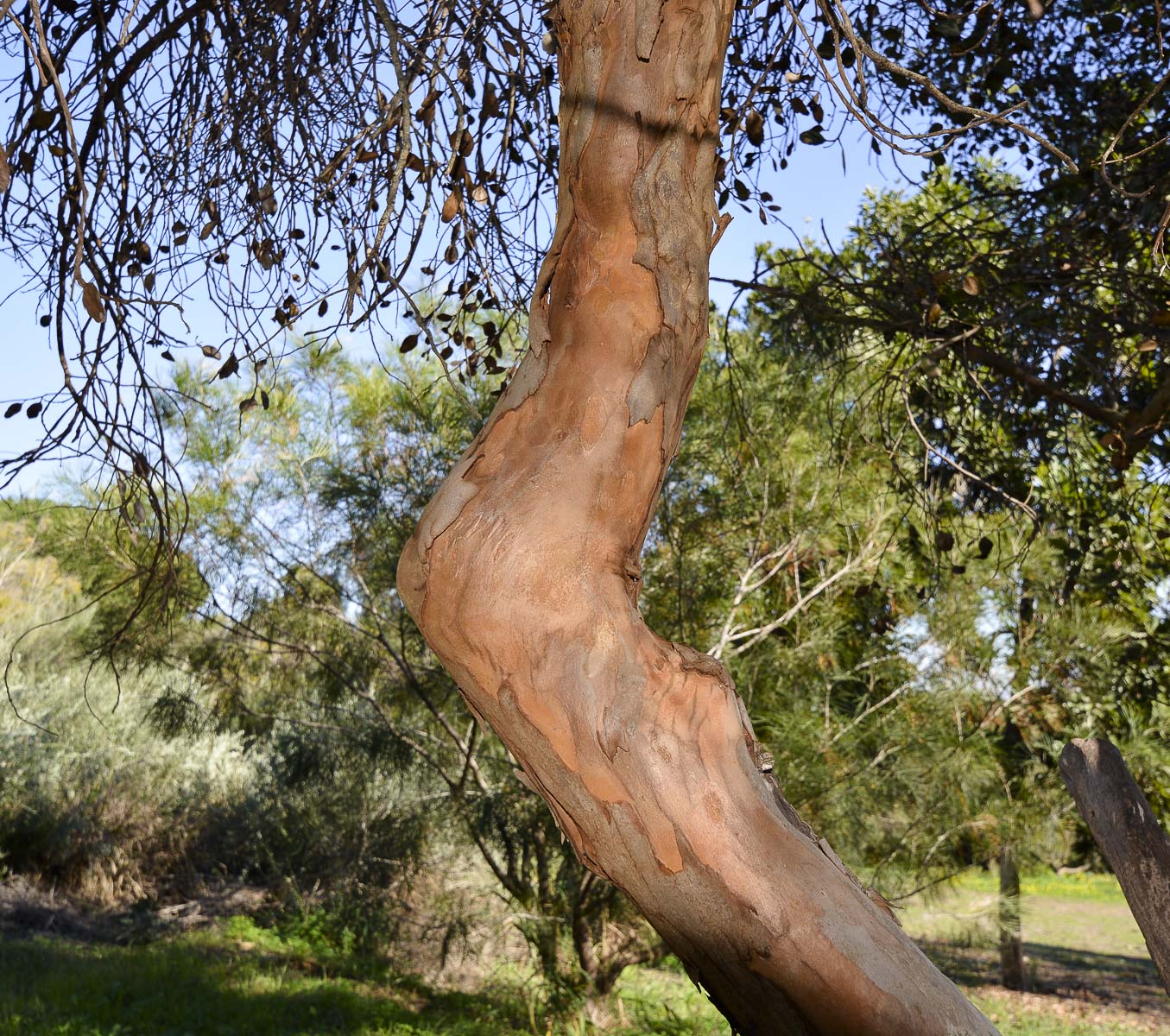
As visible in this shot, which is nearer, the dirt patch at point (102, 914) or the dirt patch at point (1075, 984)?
the dirt patch at point (102, 914)

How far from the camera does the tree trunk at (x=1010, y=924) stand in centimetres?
764

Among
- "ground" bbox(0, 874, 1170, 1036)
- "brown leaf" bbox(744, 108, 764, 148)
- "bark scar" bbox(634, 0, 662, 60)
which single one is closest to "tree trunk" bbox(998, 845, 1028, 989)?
"ground" bbox(0, 874, 1170, 1036)

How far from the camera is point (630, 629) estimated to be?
3.85 feet

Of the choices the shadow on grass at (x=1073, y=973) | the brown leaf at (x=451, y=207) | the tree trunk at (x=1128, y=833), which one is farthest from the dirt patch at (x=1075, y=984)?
the brown leaf at (x=451, y=207)

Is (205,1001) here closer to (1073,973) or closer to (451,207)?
(451,207)

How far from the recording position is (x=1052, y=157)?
12.8ft

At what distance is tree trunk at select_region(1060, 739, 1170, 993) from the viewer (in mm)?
1712

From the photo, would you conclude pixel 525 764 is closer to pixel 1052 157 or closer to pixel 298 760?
pixel 1052 157

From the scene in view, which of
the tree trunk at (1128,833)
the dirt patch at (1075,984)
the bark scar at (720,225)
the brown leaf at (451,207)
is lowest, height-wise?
the dirt patch at (1075,984)

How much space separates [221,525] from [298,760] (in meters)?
1.94

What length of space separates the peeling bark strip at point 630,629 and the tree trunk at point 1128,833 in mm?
758

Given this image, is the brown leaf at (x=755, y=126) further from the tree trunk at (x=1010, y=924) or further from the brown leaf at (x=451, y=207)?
the tree trunk at (x=1010, y=924)

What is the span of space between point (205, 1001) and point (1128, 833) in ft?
19.8

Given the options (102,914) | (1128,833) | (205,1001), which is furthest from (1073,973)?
(1128,833)
